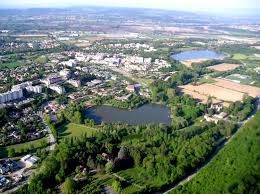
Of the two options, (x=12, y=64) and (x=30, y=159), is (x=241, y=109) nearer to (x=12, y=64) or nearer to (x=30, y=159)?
(x=30, y=159)

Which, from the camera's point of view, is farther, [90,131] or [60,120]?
[60,120]

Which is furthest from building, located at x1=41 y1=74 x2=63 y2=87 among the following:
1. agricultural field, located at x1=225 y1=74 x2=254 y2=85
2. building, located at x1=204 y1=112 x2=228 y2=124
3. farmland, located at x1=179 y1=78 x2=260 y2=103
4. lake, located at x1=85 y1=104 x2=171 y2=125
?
agricultural field, located at x1=225 y1=74 x2=254 y2=85

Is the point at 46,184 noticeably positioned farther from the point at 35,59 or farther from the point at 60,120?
the point at 35,59

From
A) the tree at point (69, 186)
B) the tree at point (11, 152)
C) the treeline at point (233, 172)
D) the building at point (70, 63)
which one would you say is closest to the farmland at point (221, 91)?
the treeline at point (233, 172)

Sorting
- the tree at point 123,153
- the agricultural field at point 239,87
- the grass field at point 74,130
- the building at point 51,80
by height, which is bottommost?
the grass field at point 74,130

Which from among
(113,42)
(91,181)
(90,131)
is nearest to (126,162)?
(91,181)

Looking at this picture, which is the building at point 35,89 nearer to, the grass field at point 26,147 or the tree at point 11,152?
the grass field at point 26,147
